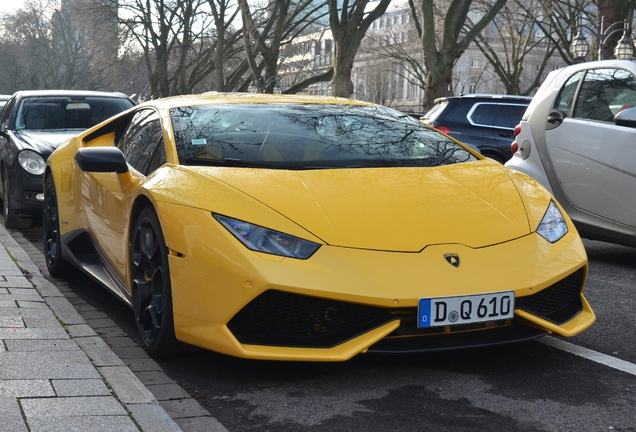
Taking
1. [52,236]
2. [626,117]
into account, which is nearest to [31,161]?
[52,236]

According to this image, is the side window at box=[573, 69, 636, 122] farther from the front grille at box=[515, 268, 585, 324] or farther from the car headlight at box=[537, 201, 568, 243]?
the front grille at box=[515, 268, 585, 324]

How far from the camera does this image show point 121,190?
4977 mm

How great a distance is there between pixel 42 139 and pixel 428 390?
708cm

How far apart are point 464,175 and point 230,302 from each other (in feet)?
4.74

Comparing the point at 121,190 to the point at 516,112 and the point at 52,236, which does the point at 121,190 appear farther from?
the point at 516,112

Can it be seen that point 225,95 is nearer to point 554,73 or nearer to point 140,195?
point 140,195

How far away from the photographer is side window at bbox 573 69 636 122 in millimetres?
6883

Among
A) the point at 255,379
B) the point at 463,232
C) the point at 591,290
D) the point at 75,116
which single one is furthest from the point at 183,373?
the point at 75,116

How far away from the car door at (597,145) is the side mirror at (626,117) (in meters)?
0.30

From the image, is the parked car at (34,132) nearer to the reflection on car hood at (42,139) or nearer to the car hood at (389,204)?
the reflection on car hood at (42,139)

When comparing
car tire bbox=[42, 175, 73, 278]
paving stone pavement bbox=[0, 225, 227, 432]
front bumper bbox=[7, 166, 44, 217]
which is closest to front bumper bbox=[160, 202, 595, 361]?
paving stone pavement bbox=[0, 225, 227, 432]

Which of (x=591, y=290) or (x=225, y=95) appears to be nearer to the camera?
(x=225, y=95)

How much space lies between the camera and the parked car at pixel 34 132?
9289 mm

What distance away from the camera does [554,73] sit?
25.6ft
